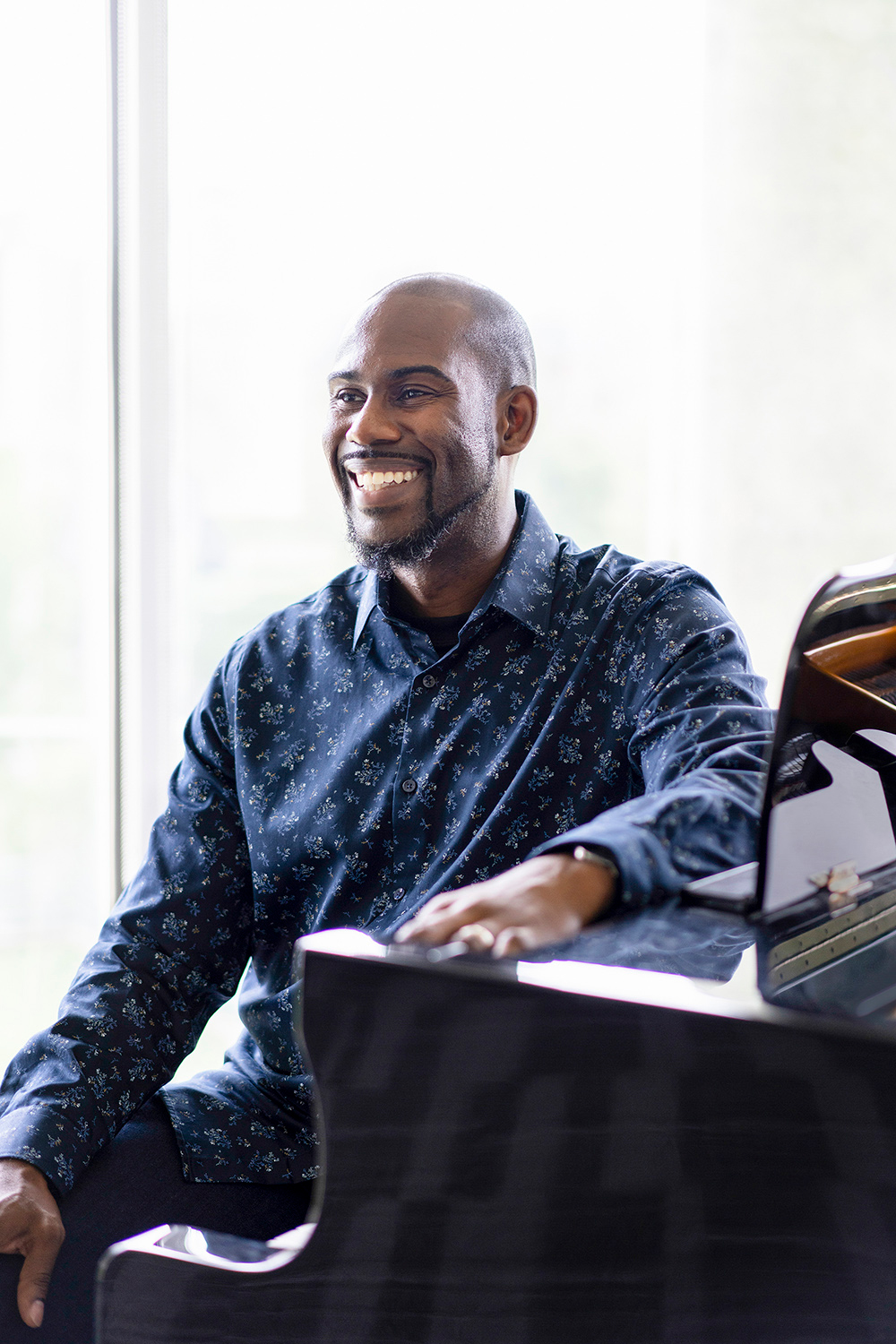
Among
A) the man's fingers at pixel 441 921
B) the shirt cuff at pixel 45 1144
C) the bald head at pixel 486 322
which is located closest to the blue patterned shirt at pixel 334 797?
the shirt cuff at pixel 45 1144

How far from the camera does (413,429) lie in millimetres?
1516

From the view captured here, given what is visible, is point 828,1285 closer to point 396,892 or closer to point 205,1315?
point 205,1315

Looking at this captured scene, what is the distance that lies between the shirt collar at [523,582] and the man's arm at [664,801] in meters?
0.13

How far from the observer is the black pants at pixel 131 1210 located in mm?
1191

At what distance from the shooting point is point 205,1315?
2.52ft

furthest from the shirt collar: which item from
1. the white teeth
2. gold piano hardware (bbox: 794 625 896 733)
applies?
gold piano hardware (bbox: 794 625 896 733)

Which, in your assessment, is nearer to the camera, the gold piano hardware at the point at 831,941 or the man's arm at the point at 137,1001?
the gold piano hardware at the point at 831,941

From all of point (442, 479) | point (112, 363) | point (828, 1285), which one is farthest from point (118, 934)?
point (112, 363)

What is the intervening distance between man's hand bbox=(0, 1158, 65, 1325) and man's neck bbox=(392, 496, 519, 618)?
0.81 metres

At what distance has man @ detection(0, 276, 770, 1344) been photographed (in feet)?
4.17

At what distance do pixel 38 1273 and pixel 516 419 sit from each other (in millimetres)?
1191

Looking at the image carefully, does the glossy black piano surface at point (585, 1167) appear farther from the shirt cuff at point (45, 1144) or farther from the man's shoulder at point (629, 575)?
the man's shoulder at point (629, 575)

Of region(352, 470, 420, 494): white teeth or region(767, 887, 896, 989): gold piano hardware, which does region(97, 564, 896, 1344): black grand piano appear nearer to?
region(767, 887, 896, 989): gold piano hardware

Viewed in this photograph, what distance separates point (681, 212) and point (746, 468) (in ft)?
2.05
